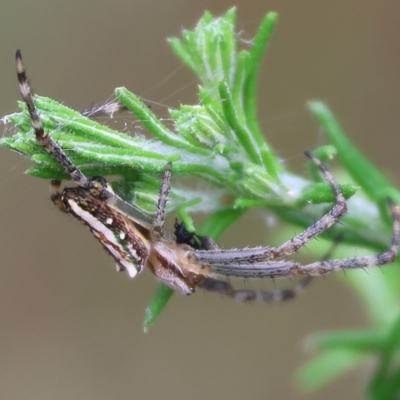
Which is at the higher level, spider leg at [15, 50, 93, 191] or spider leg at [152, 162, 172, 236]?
spider leg at [15, 50, 93, 191]

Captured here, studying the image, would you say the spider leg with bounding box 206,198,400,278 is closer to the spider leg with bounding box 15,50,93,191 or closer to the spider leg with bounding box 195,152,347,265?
the spider leg with bounding box 195,152,347,265

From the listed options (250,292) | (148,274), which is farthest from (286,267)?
(148,274)

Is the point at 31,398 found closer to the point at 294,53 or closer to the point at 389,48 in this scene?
the point at 294,53

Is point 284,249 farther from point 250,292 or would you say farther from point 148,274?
point 148,274

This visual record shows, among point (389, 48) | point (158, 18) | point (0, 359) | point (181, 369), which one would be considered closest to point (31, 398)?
point (0, 359)

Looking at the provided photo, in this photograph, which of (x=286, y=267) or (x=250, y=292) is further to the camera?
(x=250, y=292)

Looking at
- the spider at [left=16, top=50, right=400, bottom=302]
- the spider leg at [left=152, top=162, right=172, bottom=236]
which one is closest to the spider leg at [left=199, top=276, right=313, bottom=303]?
the spider at [left=16, top=50, right=400, bottom=302]

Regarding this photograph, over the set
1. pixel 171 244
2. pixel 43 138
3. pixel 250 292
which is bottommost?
pixel 250 292
